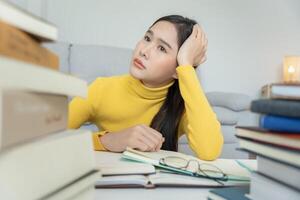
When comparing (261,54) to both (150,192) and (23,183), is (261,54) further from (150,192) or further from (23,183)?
(23,183)

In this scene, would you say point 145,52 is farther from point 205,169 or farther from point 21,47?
point 21,47

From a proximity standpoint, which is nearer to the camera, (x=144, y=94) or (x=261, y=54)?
(x=144, y=94)

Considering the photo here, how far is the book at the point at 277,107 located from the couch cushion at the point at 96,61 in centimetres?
220

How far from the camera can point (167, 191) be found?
545 mm

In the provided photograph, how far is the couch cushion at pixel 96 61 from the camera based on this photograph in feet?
8.54

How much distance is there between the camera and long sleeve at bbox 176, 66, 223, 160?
98 centimetres

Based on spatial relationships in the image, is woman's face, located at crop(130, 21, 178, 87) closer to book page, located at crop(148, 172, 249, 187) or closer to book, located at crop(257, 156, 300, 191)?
book page, located at crop(148, 172, 249, 187)

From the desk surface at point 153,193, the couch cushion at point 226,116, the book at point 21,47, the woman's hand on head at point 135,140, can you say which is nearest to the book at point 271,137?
the desk surface at point 153,193

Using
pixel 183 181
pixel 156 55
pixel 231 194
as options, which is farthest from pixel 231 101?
pixel 231 194

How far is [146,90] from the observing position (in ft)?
4.01

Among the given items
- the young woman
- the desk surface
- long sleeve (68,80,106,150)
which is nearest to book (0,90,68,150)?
the desk surface

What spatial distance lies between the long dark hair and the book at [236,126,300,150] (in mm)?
717

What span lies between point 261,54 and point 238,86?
1.13 ft

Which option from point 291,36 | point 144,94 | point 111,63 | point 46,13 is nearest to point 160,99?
point 144,94
